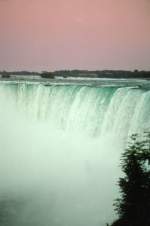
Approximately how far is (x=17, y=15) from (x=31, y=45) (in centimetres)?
34

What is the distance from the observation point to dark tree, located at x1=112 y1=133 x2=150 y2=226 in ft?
12.1

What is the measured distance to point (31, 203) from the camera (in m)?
4.67

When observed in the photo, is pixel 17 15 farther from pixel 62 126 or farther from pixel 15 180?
pixel 15 180

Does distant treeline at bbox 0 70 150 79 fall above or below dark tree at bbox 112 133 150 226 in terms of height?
above

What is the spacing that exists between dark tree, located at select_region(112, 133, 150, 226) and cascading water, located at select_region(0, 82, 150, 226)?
0.36ft

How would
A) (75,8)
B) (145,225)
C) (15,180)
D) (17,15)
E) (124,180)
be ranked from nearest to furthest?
(145,225), (124,180), (75,8), (17,15), (15,180)

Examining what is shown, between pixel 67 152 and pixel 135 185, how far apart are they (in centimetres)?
76

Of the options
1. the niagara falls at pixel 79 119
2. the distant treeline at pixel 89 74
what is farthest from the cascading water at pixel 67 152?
the distant treeline at pixel 89 74

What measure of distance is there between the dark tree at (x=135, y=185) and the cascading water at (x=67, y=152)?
109 mm

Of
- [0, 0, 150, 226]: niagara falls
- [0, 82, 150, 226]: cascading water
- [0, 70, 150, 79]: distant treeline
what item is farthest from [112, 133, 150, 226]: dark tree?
[0, 70, 150, 79]: distant treeline

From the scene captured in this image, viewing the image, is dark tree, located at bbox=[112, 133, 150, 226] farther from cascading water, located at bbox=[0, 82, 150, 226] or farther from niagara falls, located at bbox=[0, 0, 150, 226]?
cascading water, located at bbox=[0, 82, 150, 226]

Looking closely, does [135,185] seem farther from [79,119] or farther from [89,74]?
[89,74]

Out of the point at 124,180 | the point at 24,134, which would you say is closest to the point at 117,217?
the point at 124,180

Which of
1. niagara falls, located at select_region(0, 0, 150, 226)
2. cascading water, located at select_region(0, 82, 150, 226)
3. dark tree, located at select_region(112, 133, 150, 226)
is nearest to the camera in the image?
dark tree, located at select_region(112, 133, 150, 226)
